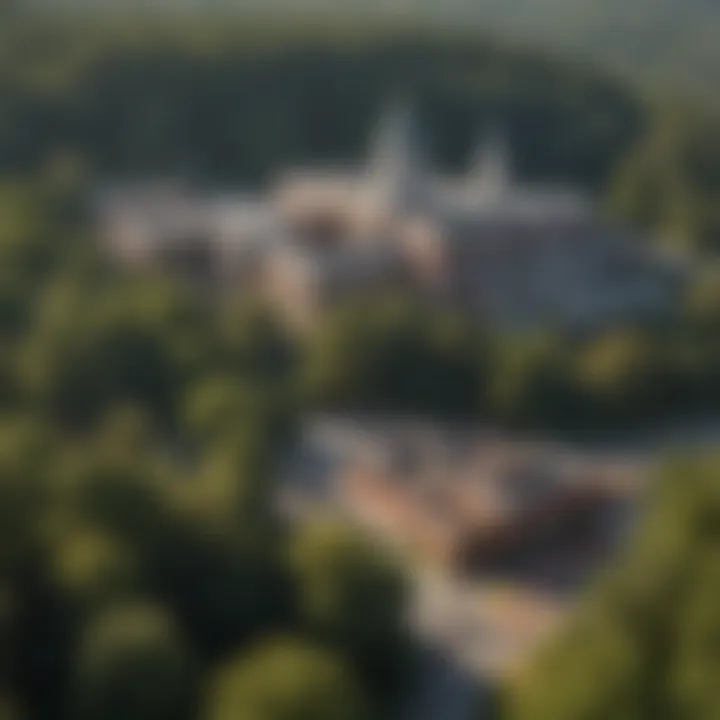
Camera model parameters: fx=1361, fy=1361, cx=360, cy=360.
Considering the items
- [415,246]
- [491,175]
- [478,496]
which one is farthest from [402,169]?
[478,496]

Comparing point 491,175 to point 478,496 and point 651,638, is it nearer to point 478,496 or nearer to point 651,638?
point 478,496

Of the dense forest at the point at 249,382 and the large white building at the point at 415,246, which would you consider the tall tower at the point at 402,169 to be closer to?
the large white building at the point at 415,246

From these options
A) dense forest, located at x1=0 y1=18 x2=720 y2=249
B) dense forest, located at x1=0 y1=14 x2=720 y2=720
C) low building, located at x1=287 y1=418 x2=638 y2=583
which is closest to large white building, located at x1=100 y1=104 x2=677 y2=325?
dense forest, located at x1=0 y1=14 x2=720 y2=720

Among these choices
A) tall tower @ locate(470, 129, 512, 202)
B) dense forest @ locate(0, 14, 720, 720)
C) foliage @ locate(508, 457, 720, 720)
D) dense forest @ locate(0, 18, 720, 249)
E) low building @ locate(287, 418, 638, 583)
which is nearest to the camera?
foliage @ locate(508, 457, 720, 720)

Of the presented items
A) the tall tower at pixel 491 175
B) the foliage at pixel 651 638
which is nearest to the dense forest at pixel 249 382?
the foliage at pixel 651 638

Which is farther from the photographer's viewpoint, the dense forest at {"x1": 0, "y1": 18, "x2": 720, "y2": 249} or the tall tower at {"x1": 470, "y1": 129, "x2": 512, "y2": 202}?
the dense forest at {"x1": 0, "y1": 18, "x2": 720, "y2": 249}

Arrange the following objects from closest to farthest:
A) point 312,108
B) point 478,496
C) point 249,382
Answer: point 478,496 → point 249,382 → point 312,108

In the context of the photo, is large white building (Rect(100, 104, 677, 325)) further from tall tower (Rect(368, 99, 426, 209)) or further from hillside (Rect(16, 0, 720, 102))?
hillside (Rect(16, 0, 720, 102))

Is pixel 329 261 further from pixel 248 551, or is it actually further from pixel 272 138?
pixel 272 138
